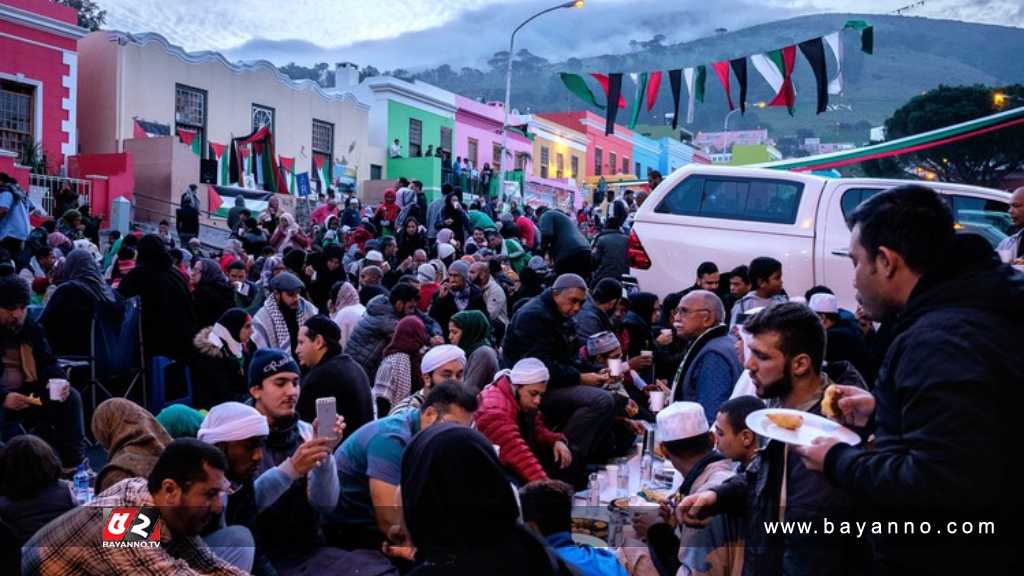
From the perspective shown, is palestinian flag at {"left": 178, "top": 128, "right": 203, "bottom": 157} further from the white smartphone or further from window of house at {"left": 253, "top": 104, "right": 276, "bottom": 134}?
the white smartphone

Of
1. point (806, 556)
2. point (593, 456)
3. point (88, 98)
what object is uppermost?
point (88, 98)

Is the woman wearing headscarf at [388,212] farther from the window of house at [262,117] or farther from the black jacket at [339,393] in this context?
the black jacket at [339,393]

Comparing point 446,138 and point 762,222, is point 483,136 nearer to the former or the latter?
point 446,138

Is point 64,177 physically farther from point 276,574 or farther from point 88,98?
point 276,574

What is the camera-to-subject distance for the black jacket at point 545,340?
21.3 ft

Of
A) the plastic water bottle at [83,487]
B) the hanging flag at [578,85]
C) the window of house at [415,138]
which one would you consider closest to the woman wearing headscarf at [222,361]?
the plastic water bottle at [83,487]

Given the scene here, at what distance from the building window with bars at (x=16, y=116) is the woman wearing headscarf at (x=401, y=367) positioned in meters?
15.8

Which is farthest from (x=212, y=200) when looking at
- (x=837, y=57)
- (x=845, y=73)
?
(x=845, y=73)

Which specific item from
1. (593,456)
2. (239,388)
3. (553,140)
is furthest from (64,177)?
(553,140)

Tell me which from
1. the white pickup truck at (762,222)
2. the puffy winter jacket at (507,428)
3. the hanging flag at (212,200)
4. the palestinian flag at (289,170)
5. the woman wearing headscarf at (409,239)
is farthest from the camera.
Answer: the palestinian flag at (289,170)

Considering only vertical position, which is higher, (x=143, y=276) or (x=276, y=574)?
(x=143, y=276)

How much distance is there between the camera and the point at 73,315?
767 centimetres

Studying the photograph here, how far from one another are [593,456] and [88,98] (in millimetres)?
19212

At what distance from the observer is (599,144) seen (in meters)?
48.3
